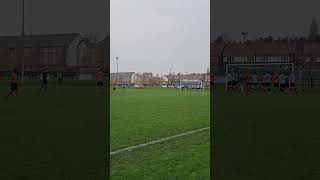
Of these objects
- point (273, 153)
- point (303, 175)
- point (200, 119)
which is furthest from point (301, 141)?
point (200, 119)

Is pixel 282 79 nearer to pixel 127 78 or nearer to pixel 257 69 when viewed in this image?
pixel 257 69

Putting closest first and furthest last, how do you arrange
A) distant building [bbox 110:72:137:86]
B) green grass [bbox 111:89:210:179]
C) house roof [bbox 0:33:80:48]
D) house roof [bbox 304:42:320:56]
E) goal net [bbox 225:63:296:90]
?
green grass [bbox 111:89:210:179]
goal net [bbox 225:63:296:90]
distant building [bbox 110:72:137:86]
house roof [bbox 304:42:320:56]
house roof [bbox 0:33:80:48]

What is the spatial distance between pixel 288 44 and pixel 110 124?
59.0m

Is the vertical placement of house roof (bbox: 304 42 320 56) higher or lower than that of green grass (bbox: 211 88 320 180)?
higher

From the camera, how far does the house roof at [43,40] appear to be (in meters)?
75.4

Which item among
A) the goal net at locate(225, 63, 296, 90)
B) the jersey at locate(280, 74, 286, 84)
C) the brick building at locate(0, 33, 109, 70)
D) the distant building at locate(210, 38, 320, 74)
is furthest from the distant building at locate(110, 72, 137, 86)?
the jersey at locate(280, 74, 286, 84)

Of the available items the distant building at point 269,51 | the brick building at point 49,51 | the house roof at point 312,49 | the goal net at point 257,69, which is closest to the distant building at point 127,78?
the brick building at point 49,51

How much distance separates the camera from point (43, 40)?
3012 inches

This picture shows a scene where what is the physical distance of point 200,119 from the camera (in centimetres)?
1427

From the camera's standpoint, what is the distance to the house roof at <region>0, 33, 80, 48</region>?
75.4 meters

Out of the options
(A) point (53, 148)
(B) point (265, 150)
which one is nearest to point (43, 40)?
(A) point (53, 148)

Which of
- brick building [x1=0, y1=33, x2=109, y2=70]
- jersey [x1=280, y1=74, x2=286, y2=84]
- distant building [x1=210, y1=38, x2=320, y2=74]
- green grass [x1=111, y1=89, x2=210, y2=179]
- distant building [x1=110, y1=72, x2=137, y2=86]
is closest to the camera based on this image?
green grass [x1=111, y1=89, x2=210, y2=179]

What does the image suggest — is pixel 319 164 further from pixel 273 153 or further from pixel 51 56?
pixel 51 56

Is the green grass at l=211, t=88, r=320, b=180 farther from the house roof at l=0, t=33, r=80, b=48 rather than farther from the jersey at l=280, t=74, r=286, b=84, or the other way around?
the house roof at l=0, t=33, r=80, b=48
